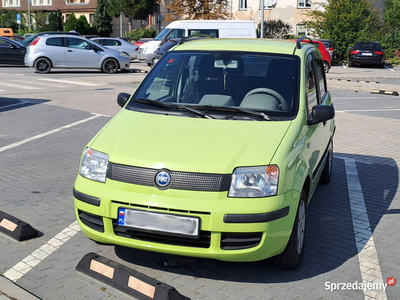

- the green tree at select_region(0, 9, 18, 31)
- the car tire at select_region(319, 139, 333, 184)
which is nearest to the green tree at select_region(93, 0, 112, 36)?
the green tree at select_region(0, 9, 18, 31)

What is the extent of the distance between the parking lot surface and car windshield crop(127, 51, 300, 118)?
4.46 ft

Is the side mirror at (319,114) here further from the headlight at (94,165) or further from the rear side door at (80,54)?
the rear side door at (80,54)

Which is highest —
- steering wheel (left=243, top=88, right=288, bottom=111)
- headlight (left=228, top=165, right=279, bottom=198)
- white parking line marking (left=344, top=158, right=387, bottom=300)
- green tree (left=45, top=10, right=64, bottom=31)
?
green tree (left=45, top=10, right=64, bottom=31)

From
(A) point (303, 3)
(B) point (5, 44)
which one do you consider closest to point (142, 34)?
(A) point (303, 3)

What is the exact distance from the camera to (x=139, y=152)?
4.27 meters

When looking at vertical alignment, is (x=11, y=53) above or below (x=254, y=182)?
above

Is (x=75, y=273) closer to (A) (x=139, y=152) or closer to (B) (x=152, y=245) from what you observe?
(B) (x=152, y=245)

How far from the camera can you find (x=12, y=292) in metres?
4.05

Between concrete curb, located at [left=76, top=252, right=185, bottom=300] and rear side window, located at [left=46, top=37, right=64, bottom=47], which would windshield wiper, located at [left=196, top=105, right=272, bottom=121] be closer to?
concrete curb, located at [left=76, top=252, right=185, bottom=300]

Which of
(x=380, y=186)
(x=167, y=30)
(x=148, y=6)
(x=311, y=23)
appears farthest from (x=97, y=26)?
(x=380, y=186)

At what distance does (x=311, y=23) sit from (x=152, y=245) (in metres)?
37.3

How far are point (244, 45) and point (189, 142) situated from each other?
70.6 inches

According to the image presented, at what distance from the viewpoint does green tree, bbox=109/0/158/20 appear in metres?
66.8

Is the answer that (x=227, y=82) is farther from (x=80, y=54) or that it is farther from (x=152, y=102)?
(x=80, y=54)
